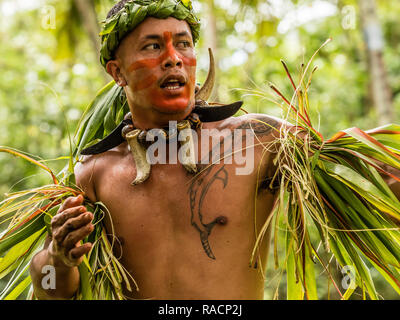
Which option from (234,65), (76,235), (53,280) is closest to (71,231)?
(76,235)

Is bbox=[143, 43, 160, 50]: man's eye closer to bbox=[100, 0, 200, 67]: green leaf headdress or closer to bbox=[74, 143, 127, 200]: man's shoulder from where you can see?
bbox=[100, 0, 200, 67]: green leaf headdress

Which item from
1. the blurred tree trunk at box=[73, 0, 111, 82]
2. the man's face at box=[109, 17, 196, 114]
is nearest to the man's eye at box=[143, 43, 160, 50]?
the man's face at box=[109, 17, 196, 114]

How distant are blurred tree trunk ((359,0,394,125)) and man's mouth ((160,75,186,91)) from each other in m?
4.42

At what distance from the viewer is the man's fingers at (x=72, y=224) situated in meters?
1.78

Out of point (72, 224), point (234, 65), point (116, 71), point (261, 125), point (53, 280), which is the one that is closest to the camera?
point (72, 224)

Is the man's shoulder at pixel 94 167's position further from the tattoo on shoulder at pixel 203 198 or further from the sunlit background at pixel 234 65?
the sunlit background at pixel 234 65

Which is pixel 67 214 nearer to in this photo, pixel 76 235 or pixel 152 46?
pixel 76 235

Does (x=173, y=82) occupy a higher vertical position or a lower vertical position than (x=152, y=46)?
lower

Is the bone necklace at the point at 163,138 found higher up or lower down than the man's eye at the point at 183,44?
lower down

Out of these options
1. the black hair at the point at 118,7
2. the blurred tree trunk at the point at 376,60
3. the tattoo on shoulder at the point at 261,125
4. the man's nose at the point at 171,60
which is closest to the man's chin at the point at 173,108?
the man's nose at the point at 171,60

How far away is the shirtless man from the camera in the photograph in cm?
199

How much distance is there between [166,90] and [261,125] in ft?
1.33

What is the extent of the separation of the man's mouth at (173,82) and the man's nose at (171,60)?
0.04 metres

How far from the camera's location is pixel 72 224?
178cm
